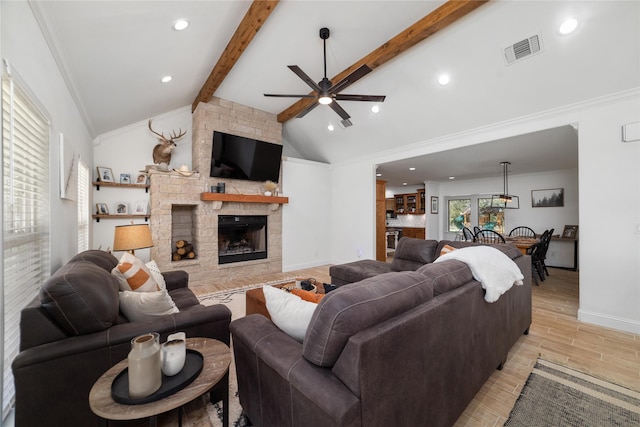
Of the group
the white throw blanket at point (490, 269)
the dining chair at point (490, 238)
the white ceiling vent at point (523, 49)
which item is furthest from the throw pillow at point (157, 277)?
the dining chair at point (490, 238)

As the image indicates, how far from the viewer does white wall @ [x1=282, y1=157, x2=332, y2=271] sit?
5.81 metres

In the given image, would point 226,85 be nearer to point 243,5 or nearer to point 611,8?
point 243,5

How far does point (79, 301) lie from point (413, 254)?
345 cm

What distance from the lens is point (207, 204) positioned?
15.6 ft

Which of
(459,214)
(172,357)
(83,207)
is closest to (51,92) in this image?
(83,207)

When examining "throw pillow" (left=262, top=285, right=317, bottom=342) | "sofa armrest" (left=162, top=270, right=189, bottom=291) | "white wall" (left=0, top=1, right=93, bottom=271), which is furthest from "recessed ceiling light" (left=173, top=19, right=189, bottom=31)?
"throw pillow" (left=262, top=285, right=317, bottom=342)

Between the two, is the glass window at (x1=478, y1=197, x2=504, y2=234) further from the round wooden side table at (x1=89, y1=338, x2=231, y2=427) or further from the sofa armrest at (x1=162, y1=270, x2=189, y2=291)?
the round wooden side table at (x1=89, y1=338, x2=231, y2=427)

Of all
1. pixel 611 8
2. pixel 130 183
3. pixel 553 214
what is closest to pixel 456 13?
pixel 611 8

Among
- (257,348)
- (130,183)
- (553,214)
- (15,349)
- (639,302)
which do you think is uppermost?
(130,183)

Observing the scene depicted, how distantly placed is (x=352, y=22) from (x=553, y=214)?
6.70 meters

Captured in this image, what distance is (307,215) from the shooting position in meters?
6.17

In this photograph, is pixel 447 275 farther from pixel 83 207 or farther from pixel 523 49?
pixel 83 207

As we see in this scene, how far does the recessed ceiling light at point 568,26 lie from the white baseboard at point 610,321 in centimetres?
303

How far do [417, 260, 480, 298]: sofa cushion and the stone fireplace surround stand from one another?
13.3 feet
